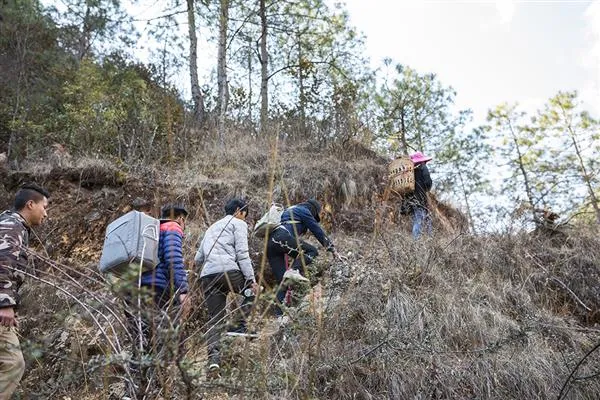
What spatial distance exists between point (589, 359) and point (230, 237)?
336 cm

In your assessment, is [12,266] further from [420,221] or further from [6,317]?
[420,221]

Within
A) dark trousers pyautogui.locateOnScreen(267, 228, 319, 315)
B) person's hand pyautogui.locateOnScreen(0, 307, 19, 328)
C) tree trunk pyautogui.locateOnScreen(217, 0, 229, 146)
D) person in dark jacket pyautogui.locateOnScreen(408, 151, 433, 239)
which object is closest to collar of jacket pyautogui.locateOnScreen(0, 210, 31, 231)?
person's hand pyautogui.locateOnScreen(0, 307, 19, 328)

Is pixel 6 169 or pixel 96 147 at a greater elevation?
pixel 96 147

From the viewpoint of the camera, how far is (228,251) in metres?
4.31

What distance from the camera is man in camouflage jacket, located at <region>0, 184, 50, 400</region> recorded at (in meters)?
2.67

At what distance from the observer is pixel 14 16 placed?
1127cm

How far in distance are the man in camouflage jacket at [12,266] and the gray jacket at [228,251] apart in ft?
4.77

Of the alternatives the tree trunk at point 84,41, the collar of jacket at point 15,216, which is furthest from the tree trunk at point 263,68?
the collar of jacket at point 15,216

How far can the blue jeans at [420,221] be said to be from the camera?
6.57 metres

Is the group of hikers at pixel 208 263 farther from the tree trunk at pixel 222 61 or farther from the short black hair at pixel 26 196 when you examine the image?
the tree trunk at pixel 222 61

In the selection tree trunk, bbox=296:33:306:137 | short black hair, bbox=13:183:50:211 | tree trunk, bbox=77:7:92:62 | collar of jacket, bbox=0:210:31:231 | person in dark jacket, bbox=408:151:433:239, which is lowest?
collar of jacket, bbox=0:210:31:231

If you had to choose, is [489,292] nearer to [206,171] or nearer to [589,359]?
[589,359]

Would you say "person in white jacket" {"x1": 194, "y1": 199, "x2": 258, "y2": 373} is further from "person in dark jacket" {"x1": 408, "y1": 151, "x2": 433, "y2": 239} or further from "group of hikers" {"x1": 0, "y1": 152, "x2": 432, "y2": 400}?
"person in dark jacket" {"x1": 408, "y1": 151, "x2": 433, "y2": 239}

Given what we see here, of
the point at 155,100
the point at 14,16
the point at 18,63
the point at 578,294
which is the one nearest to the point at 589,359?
the point at 578,294
